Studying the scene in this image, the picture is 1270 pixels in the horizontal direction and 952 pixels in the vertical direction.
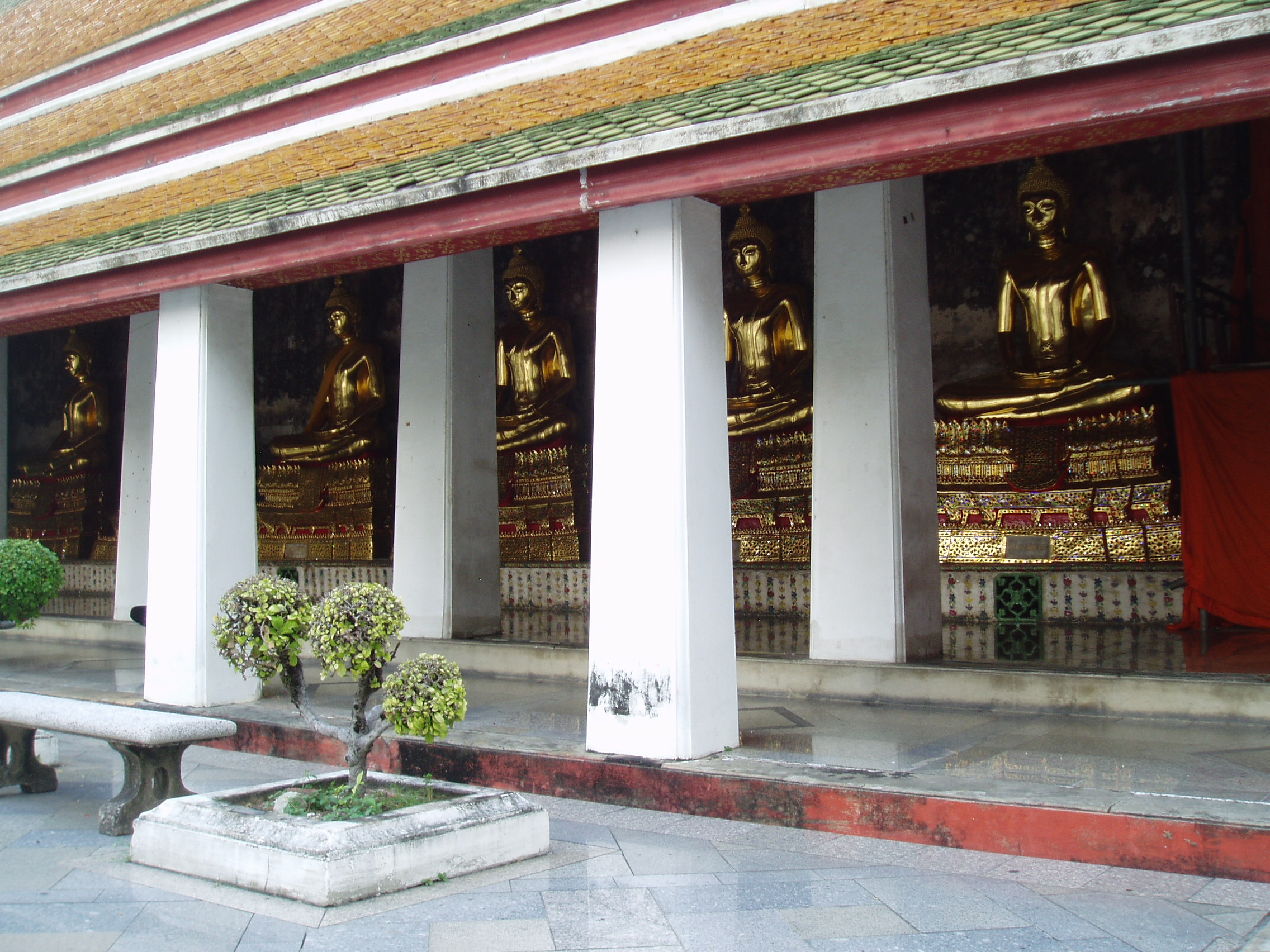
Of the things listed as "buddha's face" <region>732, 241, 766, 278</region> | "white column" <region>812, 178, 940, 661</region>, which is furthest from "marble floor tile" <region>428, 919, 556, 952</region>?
"buddha's face" <region>732, 241, 766, 278</region>

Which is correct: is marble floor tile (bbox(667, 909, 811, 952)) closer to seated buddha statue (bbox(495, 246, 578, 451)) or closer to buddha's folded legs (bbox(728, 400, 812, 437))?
buddha's folded legs (bbox(728, 400, 812, 437))

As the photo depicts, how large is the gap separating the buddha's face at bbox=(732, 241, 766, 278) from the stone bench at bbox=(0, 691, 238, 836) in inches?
243

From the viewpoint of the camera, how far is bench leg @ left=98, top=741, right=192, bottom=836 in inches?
180

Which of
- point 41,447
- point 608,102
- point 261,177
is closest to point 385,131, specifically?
point 261,177

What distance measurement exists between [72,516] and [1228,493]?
40.3 feet

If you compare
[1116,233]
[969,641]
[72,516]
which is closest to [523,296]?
[1116,233]

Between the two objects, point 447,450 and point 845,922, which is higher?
point 447,450

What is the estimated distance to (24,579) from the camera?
270 inches

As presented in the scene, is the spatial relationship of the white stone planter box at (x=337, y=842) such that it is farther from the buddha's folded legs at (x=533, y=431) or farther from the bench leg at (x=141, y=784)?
the buddha's folded legs at (x=533, y=431)

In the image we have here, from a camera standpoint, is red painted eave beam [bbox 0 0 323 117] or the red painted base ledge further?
red painted eave beam [bbox 0 0 323 117]

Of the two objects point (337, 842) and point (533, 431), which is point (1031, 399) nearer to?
point (533, 431)

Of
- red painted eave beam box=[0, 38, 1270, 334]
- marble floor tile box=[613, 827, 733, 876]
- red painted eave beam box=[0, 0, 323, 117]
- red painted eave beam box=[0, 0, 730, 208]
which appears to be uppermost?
red painted eave beam box=[0, 0, 323, 117]

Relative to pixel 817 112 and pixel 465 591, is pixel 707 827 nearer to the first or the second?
pixel 817 112

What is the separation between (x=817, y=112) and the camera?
4.41m
